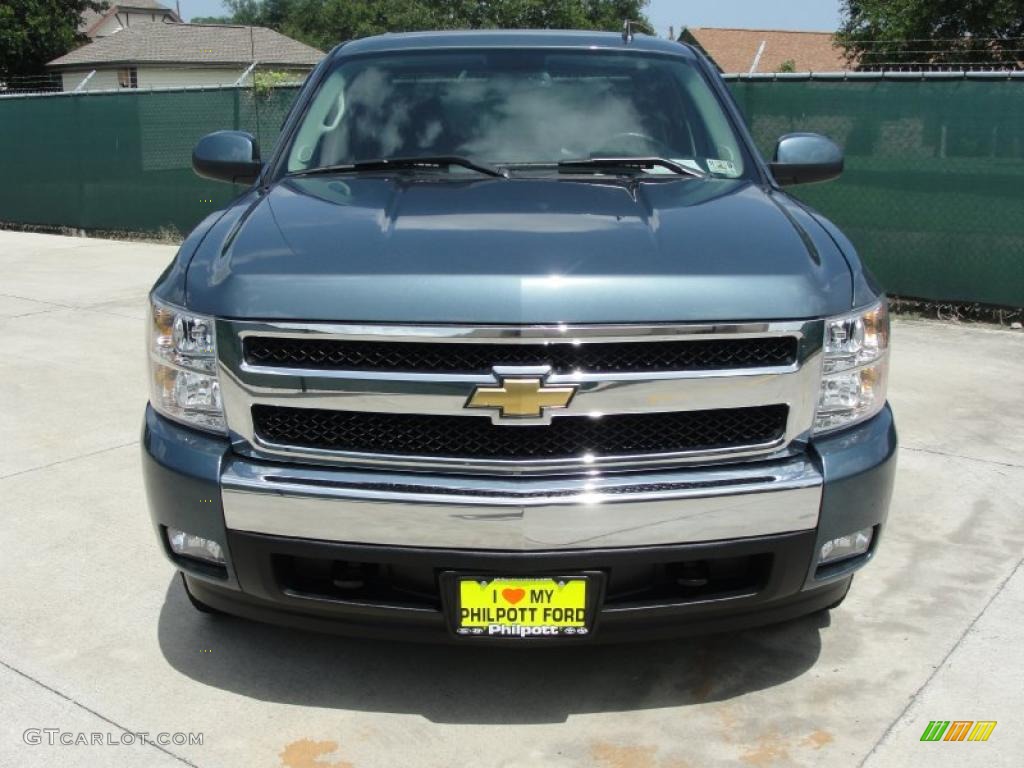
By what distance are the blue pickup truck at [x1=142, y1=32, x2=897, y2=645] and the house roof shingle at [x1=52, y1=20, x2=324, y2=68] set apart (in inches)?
1923

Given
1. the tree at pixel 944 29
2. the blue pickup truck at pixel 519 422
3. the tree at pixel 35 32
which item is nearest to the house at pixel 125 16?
the tree at pixel 35 32

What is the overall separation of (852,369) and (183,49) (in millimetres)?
54718

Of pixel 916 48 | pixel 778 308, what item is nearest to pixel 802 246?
pixel 778 308

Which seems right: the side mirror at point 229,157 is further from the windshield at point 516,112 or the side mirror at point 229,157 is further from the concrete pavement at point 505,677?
the concrete pavement at point 505,677

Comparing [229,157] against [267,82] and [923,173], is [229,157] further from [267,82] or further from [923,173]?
[267,82]

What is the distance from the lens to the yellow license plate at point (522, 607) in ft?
9.35

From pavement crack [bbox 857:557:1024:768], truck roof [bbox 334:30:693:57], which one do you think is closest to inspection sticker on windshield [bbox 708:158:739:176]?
truck roof [bbox 334:30:693:57]

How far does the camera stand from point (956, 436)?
19.1 ft

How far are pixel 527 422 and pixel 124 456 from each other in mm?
3322

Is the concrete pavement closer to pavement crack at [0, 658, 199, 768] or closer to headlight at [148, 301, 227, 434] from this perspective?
pavement crack at [0, 658, 199, 768]

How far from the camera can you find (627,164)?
392 centimetres

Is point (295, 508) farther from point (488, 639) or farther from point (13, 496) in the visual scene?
point (13, 496)

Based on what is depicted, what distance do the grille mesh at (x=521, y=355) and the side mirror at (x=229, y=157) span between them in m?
1.67

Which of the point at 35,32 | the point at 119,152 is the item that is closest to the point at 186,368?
the point at 119,152
